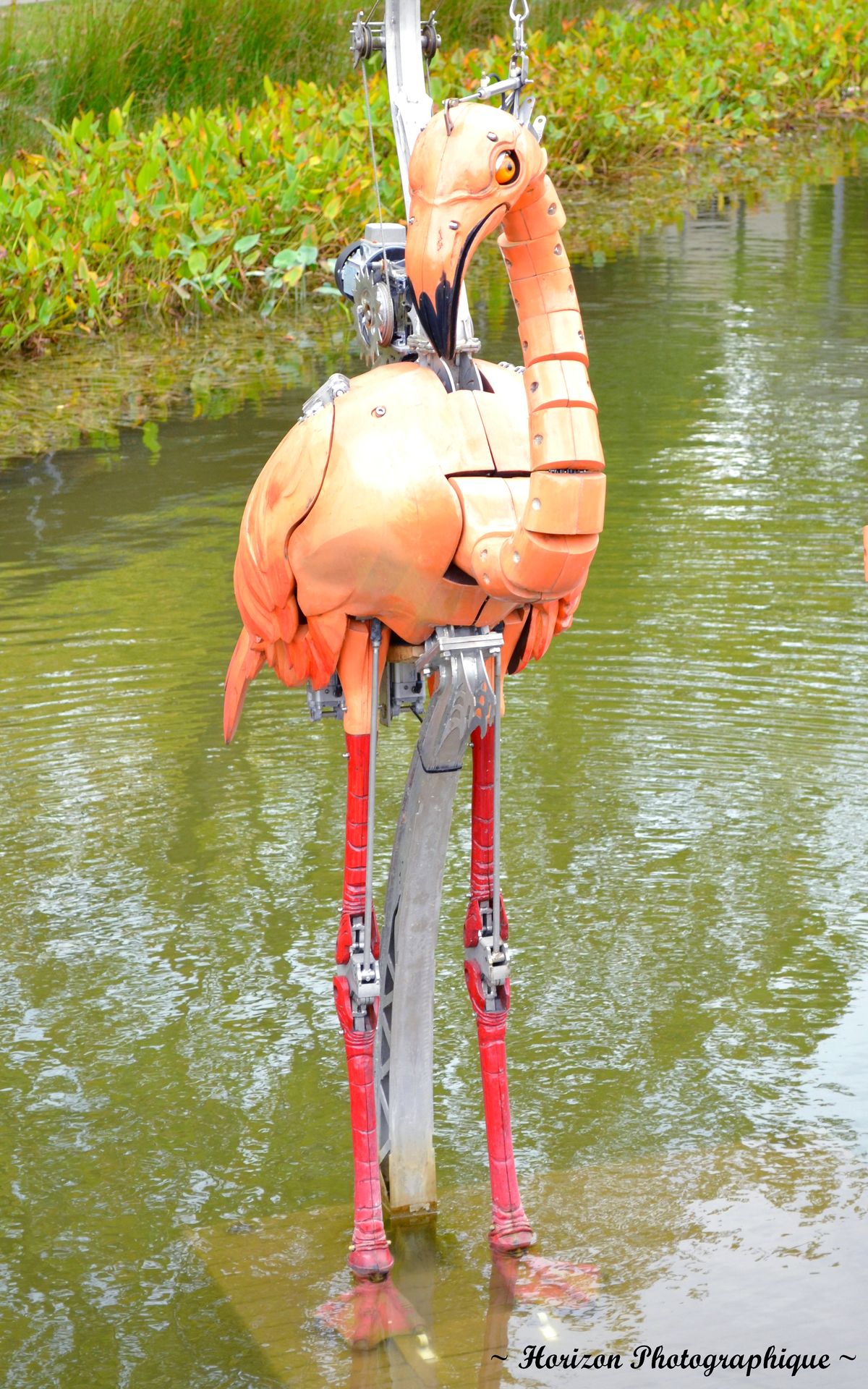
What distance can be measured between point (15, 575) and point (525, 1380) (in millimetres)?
4354

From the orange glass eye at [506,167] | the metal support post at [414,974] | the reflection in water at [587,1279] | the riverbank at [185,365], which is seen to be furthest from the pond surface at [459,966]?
the orange glass eye at [506,167]

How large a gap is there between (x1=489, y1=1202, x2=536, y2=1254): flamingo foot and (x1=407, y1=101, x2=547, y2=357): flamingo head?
157 centimetres

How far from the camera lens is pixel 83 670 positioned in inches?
225

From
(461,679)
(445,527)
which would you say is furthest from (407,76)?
(461,679)

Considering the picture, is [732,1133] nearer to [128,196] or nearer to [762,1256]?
[762,1256]

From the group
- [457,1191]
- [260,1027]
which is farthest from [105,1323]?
[260,1027]

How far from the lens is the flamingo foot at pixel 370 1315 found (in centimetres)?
295

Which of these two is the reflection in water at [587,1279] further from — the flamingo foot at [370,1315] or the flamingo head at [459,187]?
the flamingo head at [459,187]

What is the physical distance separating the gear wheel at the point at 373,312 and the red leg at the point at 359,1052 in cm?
68

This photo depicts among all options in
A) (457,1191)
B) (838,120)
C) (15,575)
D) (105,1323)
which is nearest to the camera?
(105,1323)

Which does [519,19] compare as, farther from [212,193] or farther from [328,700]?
[212,193]

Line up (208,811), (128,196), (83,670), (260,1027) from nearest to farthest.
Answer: (260,1027) → (208,811) → (83,670) → (128,196)

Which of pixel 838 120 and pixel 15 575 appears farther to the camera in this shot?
pixel 838 120

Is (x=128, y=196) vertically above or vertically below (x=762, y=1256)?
above
